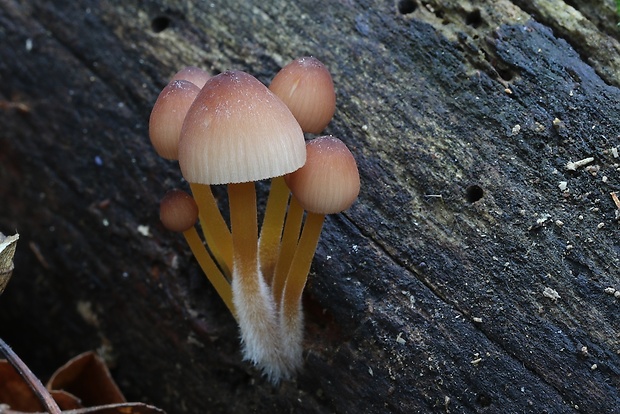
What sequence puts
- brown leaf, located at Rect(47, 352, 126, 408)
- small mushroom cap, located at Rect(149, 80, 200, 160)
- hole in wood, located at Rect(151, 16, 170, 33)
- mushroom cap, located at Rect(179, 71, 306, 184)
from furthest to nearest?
hole in wood, located at Rect(151, 16, 170, 33)
brown leaf, located at Rect(47, 352, 126, 408)
small mushroom cap, located at Rect(149, 80, 200, 160)
mushroom cap, located at Rect(179, 71, 306, 184)

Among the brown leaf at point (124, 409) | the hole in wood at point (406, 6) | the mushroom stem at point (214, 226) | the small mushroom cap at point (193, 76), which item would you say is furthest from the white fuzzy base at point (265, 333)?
the hole in wood at point (406, 6)

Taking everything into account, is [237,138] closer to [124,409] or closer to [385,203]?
[385,203]

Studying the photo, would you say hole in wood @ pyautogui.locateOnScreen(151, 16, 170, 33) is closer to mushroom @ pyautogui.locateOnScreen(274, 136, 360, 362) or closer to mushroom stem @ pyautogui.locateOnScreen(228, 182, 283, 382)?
mushroom stem @ pyautogui.locateOnScreen(228, 182, 283, 382)

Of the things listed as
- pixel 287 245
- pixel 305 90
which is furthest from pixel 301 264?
pixel 305 90

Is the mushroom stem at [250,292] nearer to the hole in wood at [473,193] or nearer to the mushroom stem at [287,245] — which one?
the mushroom stem at [287,245]

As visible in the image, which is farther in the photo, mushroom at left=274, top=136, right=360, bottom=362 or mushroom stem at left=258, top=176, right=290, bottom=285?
mushroom stem at left=258, top=176, right=290, bottom=285

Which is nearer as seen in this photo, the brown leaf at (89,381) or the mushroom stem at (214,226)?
the mushroom stem at (214,226)

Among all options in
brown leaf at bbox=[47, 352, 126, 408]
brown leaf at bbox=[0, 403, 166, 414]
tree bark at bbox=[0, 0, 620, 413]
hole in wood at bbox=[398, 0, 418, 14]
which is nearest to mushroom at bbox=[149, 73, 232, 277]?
tree bark at bbox=[0, 0, 620, 413]
